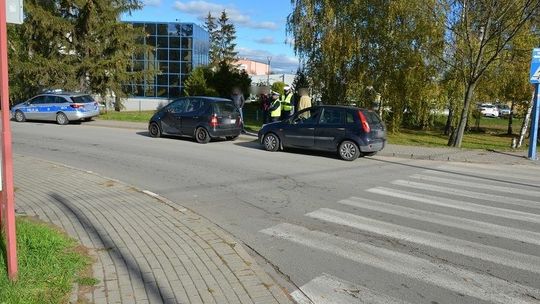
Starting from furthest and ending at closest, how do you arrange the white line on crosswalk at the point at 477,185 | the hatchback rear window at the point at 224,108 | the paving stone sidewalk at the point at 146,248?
the hatchback rear window at the point at 224,108, the white line on crosswalk at the point at 477,185, the paving stone sidewalk at the point at 146,248

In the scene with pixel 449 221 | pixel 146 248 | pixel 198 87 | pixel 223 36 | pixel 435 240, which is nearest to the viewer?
pixel 146 248

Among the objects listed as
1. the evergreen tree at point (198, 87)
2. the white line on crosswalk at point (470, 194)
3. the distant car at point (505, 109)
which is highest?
the evergreen tree at point (198, 87)

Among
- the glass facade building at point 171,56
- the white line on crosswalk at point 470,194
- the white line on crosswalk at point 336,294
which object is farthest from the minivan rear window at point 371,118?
the glass facade building at point 171,56

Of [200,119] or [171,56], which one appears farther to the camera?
[171,56]

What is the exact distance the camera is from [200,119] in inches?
651

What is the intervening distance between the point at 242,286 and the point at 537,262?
3395 mm

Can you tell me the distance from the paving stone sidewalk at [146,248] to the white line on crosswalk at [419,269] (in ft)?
3.36

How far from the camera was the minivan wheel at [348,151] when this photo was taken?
13.5m

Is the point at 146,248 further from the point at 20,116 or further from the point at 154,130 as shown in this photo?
the point at 20,116

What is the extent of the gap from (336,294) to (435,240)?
2208 mm

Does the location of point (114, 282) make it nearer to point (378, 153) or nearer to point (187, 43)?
point (378, 153)

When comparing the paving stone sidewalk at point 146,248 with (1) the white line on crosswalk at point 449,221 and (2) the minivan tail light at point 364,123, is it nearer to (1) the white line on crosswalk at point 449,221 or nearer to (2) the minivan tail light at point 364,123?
(1) the white line on crosswalk at point 449,221

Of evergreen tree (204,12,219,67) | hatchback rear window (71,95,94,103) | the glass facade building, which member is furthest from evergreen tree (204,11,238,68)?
hatchback rear window (71,95,94,103)

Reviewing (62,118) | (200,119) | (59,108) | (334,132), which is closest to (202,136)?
(200,119)
